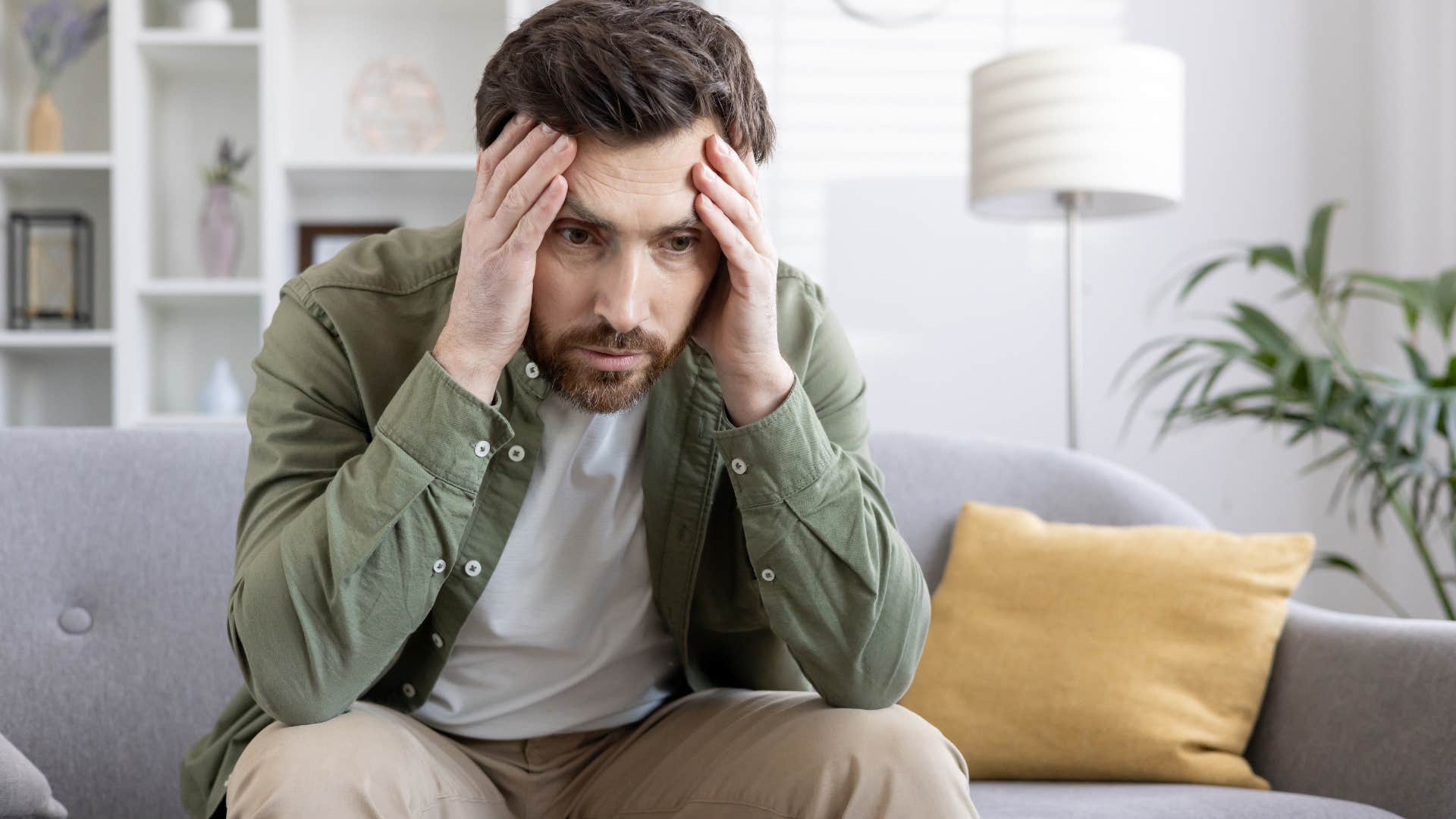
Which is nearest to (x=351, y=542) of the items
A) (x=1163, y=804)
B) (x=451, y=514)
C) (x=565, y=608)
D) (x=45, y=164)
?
(x=451, y=514)

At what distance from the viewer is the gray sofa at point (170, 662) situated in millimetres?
1448

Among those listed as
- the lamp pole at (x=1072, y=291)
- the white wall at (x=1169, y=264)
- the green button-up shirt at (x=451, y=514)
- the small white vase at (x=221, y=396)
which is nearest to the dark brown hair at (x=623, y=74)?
the green button-up shirt at (x=451, y=514)

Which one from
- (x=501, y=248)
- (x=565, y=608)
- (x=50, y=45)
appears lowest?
(x=565, y=608)

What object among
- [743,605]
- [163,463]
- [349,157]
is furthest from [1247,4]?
[163,463]

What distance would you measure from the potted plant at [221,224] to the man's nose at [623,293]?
2.30 meters

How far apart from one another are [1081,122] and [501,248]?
4.83 feet

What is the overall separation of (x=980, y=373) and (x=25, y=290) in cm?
230

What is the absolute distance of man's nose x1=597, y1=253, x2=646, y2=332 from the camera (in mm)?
1102

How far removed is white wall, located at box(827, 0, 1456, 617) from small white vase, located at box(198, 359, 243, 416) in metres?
1.46

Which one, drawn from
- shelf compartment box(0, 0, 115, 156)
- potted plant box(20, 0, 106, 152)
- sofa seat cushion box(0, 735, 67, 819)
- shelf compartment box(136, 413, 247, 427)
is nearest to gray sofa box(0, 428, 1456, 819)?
sofa seat cushion box(0, 735, 67, 819)

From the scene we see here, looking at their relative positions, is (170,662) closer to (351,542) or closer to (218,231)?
(351,542)

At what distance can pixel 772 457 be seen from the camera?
1127 millimetres

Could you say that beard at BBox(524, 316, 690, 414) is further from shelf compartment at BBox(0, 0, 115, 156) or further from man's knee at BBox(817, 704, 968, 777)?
shelf compartment at BBox(0, 0, 115, 156)

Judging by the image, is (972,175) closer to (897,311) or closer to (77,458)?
(897,311)
